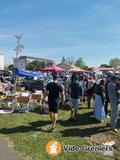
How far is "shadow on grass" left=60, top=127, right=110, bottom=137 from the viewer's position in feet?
35.6

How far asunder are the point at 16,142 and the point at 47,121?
135 inches

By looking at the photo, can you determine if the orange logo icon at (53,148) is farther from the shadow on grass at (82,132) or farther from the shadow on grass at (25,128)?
the shadow on grass at (25,128)

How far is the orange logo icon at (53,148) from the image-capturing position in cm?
890

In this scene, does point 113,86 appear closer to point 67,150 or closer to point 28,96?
point 67,150

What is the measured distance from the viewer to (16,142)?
9820mm

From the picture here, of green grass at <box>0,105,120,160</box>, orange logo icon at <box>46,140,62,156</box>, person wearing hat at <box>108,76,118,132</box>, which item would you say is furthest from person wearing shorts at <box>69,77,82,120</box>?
orange logo icon at <box>46,140,62,156</box>

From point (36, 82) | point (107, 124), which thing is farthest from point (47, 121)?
point (36, 82)

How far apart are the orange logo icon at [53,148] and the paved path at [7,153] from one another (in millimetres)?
857

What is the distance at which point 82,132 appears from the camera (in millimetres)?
11305

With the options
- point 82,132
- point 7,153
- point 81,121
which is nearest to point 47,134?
point 82,132

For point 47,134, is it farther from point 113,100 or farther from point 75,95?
point 75,95

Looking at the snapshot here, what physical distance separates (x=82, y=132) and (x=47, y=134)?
121cm

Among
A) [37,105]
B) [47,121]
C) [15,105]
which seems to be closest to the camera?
[47,121]

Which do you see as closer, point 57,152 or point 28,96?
point 57,152
